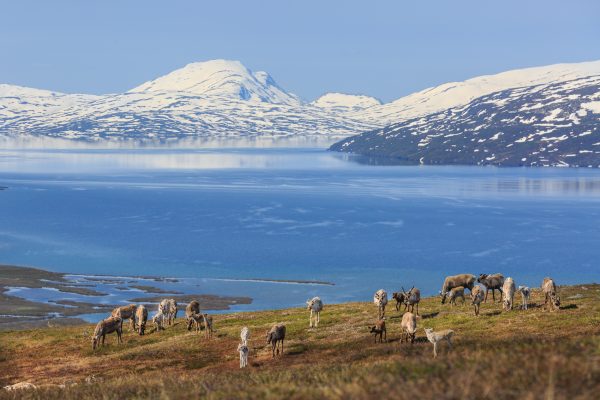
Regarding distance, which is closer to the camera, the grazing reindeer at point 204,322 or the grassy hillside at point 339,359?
the grassy hillside at point 339,359

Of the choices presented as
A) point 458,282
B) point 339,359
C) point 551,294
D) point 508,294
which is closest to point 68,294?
point 458,282

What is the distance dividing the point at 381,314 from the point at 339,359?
40.9 feet

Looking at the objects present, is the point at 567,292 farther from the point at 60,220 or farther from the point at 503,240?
the point at 60,220

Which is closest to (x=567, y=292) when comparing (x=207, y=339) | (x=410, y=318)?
(x=410, y=318)

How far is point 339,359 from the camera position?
29469mm

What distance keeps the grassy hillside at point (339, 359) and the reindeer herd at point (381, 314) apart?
0.59m

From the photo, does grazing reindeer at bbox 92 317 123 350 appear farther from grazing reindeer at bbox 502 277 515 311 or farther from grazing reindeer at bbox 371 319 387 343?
grazing reindeer at bbox 502 277 515 311

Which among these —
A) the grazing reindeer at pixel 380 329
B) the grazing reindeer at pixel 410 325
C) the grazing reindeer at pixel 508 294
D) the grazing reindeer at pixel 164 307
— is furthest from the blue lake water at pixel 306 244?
the grazing reindeer at pixel 410 325

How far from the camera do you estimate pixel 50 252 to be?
130 meters

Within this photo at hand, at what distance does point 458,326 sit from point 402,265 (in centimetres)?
8464

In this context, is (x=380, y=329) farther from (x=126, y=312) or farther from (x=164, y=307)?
(x=164, y=307)

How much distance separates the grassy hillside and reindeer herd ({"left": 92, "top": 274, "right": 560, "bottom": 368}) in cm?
59

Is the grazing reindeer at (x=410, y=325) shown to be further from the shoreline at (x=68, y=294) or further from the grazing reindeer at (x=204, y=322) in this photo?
the shoreline at (x=68, y=294)

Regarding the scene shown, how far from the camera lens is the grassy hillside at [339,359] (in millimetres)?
14121
